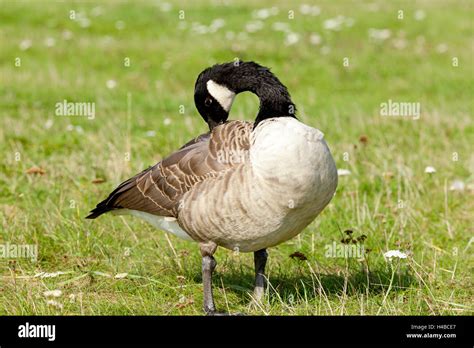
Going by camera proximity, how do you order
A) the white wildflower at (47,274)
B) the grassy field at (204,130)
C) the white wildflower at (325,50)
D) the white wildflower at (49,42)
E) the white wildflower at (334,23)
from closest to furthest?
1. the grassy field at (204,130)
2. the white wildflower at (47,274)
3. the white wildflower at (49,42)
4. the white wildflower at (325,50)
5. the white wildflower at (334,23)

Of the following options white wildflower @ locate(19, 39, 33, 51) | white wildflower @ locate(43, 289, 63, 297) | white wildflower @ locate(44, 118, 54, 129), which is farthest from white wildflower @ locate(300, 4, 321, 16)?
white wildflower @ locate(43, 289, 63, 297)

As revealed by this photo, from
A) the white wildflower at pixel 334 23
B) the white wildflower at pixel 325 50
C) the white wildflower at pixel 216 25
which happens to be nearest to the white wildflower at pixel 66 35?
the white wildflower at pixel 216 25

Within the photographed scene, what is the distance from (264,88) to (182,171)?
93cm

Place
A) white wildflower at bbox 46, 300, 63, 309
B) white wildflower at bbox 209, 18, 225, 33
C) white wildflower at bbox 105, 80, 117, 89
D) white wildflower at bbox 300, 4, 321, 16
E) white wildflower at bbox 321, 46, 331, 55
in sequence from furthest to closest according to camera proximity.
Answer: white wildflower at bbox 300, 4, 321, 16
white wildflower at bbox 209, 18, 225, 33
white wildflower at bbox 321, 46, 331, 55
white wildflower at bbox 105, 80, 117, 89
white wildflower at bbox 46, 300, 63, 309

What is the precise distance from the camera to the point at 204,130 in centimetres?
1159

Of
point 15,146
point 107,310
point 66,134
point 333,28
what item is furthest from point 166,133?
point 333,28

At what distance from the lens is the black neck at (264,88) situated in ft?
19.9

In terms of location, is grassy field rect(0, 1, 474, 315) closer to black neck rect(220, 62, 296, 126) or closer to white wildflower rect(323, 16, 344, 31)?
white wildflower rect(323, 16, 344, 31)

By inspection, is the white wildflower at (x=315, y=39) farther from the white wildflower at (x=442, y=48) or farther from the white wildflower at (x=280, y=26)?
the white wildflower at (x=442, y=48)

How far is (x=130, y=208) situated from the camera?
22.2 ft

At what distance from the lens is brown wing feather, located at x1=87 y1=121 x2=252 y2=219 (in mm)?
6016

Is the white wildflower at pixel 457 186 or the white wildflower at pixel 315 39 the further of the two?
the white wildflower at pixel 315 39

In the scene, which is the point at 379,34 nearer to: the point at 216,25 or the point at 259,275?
the point at 216,25
